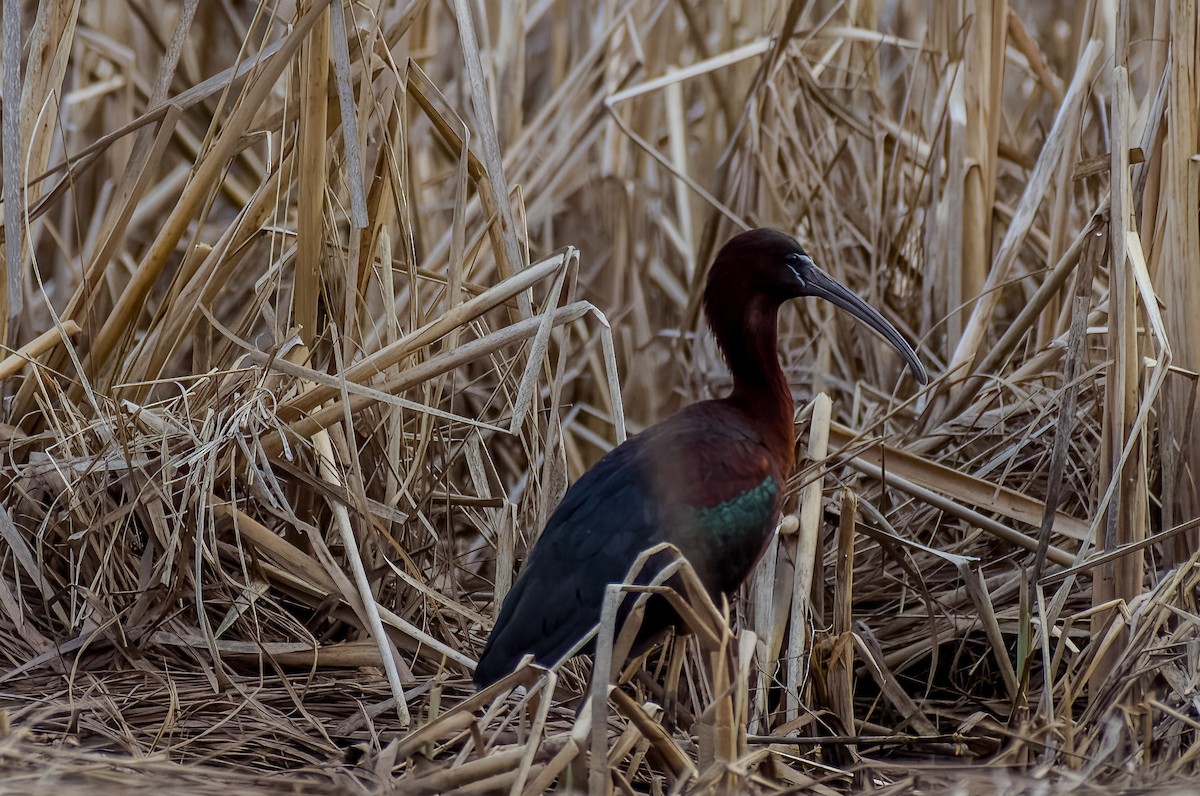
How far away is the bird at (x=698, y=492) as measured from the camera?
266cm

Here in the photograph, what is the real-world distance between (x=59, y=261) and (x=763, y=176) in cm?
261

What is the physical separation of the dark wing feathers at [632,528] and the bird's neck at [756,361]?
0.43 ft

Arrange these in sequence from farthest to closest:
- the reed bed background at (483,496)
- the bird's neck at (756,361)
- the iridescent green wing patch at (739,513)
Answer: the bird's neck at (756,361), the iridescent green wing patch at (739,513), the reed bed background at (483,496)

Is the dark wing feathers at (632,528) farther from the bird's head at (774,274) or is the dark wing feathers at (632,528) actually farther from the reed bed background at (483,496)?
the bird's head at (774,274)

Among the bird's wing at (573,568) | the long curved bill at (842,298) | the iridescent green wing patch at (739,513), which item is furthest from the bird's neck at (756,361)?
the bird's wing at (573,568)

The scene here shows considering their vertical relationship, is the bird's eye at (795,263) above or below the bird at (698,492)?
above

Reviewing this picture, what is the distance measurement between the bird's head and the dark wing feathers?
0.38 m

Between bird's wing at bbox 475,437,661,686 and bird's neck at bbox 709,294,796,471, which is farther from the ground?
bird's neck at bbox 709,294,796,471

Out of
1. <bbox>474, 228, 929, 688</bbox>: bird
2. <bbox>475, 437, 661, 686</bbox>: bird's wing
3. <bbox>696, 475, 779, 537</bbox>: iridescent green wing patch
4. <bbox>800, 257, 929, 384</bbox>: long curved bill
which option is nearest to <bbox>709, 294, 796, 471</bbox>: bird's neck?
<bbox>474, 228, 929, 688</bbox>: bird

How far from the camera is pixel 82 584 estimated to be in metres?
2.93

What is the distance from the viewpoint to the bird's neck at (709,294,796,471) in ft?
10.1

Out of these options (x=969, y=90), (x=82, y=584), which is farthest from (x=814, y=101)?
(x=82, y=584)

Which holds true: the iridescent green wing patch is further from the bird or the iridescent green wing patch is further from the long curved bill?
the long curved bill

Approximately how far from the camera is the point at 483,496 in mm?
3084
